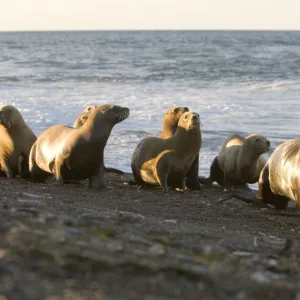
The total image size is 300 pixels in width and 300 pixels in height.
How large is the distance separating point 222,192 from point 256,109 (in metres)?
9.37

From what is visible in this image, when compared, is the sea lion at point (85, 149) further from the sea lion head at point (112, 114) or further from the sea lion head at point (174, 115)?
the sea lion head at point (174, 115)

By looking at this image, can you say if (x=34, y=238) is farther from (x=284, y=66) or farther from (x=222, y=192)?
(x=284, y=66)

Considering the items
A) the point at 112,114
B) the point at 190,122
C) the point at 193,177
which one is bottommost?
the point at 193,177

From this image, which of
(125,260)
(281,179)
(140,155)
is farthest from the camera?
(140,155)

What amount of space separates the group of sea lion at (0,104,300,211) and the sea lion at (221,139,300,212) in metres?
0.01

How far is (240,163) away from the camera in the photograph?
1044cm

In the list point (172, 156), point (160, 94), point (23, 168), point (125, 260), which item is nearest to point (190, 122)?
point (172, 156)

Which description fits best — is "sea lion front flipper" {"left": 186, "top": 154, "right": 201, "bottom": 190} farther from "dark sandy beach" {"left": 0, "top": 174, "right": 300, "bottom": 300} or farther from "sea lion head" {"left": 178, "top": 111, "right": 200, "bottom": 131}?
"dark sandy beach" {"left": 0, "top": 174, "right": 300, "bottom": 300}

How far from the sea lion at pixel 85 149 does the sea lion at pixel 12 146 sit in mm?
786

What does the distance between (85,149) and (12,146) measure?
4.81 feet

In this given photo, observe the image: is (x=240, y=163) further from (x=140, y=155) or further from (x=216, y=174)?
(x=140, y=155)

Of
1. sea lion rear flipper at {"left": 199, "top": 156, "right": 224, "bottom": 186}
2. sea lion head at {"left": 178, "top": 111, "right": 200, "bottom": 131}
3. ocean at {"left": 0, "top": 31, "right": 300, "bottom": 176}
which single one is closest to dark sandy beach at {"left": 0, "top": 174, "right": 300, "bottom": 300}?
sea lion head at {"left": 178, "top": 111, "right": 200, "bottom": 131}

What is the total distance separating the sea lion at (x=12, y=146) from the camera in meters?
10.2

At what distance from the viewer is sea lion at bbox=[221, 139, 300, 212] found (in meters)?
7.41
